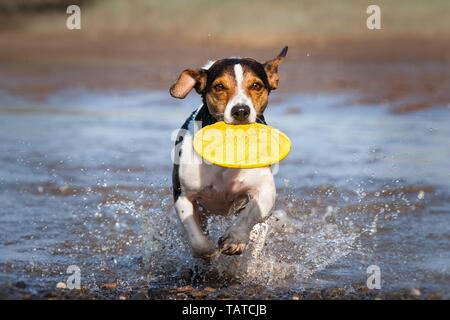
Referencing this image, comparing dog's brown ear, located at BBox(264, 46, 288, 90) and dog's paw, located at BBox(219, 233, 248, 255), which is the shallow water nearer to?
dog's paw, located at BBox(219, 233, 248, 255)

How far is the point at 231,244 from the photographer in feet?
20.3

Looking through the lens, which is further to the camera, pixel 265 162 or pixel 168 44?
pixel 168 44

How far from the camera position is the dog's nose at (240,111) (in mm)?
6250

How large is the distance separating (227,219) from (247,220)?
79cm

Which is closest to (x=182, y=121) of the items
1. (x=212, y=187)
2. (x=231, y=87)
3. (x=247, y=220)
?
(x=212, y=187)

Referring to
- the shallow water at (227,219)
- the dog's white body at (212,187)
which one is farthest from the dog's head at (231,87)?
the shallow water at (227,219)

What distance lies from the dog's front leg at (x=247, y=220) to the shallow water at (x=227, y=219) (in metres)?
0.42

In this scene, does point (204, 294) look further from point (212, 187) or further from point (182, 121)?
point (182, 121)

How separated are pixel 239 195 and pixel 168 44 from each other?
48.5ft

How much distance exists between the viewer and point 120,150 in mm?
11656

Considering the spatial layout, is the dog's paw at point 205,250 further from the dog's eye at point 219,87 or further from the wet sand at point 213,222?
the dog's eye at point 219,87
